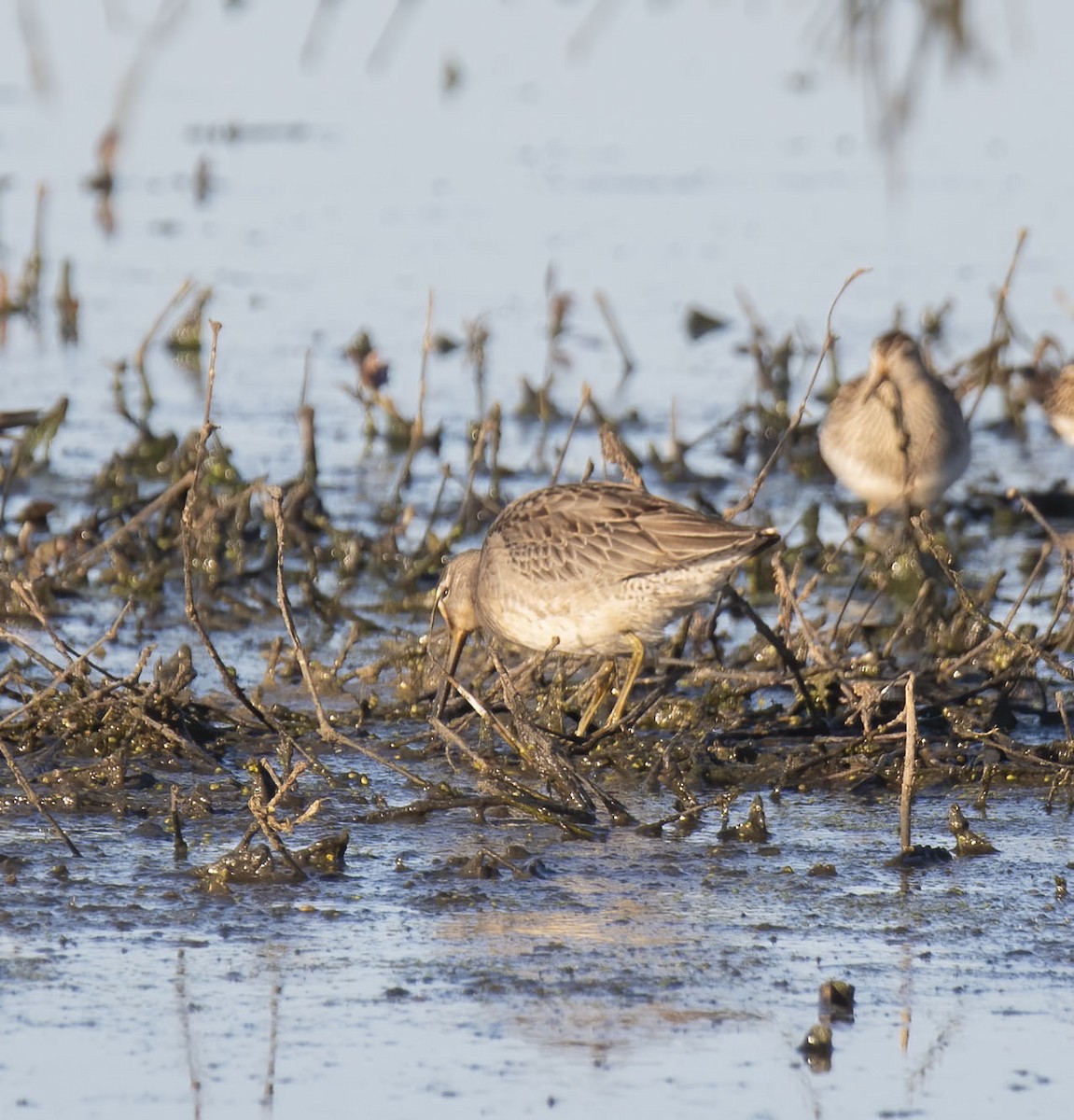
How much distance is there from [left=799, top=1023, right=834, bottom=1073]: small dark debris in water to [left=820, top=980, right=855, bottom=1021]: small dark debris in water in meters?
0.10

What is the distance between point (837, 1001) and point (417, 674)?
2.45 metres

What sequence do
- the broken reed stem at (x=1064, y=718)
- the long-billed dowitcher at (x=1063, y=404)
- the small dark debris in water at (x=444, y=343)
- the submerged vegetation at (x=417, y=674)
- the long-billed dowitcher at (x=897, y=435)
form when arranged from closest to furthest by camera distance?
the submerged vegetation at (x=417, y=674) < the broken reed stem at (x=1064, y=718) < the long-billed dowitcher at (x=897, y=435) < the long-billed dowitcher at (x=1063, y=404) < the small dark debris in water at (x=444, y=343)

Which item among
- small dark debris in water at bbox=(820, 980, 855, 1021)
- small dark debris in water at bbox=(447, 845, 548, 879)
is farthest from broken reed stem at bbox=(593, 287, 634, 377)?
small dark debris in water at bbox=(820, 980, 855, 1021)

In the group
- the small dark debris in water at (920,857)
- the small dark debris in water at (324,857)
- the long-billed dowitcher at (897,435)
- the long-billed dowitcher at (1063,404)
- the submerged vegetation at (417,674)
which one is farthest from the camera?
the long-billed dowitcher at (1063,404)

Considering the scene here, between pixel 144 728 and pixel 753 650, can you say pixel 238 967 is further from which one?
pixel 753 650

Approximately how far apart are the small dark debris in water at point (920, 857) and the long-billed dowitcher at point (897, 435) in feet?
10.3

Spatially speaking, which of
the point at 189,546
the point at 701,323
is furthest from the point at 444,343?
the point at 189,546

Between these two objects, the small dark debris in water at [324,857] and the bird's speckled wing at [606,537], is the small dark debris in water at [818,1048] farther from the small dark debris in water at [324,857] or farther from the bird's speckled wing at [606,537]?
the bird's speckled wing at [606,537]

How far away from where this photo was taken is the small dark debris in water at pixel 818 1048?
3670 mm

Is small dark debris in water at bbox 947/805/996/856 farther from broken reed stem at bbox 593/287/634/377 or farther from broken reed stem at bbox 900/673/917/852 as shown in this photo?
broken reed stem at bbox 593/287/634/377

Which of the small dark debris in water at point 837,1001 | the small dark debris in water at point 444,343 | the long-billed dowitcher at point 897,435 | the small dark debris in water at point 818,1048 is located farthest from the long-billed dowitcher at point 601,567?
the small dark debris in water at point 444,343

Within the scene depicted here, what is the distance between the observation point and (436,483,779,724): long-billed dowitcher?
529 centimetres

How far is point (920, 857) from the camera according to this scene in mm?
4734

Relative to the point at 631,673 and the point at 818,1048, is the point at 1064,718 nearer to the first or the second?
the point at 631,673
